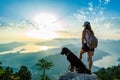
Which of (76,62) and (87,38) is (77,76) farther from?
(87,38)

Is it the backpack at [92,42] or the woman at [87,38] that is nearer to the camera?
the backpack at [92,42]

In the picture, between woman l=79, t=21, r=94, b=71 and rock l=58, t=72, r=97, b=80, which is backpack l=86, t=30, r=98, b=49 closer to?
woman l=79, t=21, r=94, b=71

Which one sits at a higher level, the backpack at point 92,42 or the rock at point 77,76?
the backpack at point 92,42

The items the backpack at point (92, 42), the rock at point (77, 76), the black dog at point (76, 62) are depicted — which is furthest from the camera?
the black dog at point (76, 62)

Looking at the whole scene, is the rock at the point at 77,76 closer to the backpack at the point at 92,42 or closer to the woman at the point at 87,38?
the woman at the point at 87,38

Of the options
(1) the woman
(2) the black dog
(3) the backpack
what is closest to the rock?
(2) the black dog

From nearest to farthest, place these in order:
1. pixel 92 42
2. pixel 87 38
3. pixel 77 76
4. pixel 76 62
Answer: pixel 77 76, pixel 92 42, pixel 87 38, pixel 76 62

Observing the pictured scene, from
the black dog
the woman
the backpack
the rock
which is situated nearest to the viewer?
the rock

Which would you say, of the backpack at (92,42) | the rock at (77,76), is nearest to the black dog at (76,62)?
the rock at (77,76)

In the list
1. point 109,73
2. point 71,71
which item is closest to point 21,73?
point 109,73

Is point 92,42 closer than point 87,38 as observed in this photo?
Yes

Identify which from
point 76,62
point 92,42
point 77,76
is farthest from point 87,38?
point 77,76

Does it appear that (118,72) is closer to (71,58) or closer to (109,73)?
(109,73)

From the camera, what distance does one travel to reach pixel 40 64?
118750 mm
